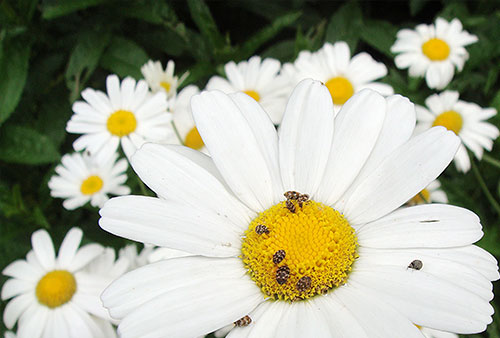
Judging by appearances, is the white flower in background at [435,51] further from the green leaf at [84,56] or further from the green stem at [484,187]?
the green leaf at [84,56]

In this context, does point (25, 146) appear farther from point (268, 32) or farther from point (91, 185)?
point (268, 32)

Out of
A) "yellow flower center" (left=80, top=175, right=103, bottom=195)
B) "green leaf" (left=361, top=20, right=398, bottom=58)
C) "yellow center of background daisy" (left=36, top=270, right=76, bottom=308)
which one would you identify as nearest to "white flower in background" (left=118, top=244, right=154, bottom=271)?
"yellow center of background daisy" (left=36, top=270, right=76, bottom=308)

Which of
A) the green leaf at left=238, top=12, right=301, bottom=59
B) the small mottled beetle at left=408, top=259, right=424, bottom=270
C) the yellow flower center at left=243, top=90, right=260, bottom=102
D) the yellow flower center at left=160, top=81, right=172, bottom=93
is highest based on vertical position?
the green leaf at left=238, top=12, right=301, bottom=59

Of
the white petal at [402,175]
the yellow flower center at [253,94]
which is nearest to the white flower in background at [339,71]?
the yellow flower center at [253,94]

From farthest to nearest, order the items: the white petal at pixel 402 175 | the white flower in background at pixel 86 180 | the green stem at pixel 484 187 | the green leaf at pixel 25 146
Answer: the green leaf at pixel 25 146 < the white flower in background at pixel 86 180 < the green stem at pixel 484 187 < the white petal at pixel 402 175

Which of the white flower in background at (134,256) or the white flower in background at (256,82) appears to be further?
the white flower in background at (256,82)

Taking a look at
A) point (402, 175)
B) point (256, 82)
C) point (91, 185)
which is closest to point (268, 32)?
point (256, 82)

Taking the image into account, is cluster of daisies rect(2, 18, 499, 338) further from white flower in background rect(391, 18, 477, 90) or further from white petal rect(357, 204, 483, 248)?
white flower in background rect(391, 18, 477, 90)
